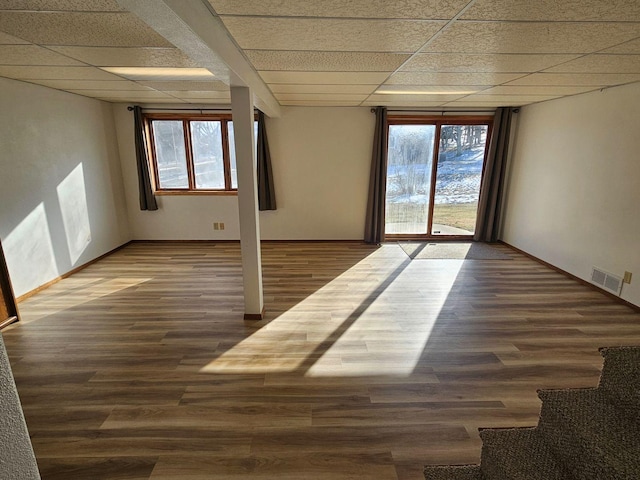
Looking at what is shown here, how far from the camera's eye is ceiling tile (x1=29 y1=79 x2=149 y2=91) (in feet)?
11.3

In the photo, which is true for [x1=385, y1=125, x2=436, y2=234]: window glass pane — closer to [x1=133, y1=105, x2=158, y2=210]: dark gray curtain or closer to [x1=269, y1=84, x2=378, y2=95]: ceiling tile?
[x1=269, y1=84, x2=378, y2=95]: ceiling tile

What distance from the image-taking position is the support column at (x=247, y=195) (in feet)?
8.94

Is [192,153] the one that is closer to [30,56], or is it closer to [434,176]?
[30,56]

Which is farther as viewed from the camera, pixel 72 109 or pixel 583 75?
pixel 72 109

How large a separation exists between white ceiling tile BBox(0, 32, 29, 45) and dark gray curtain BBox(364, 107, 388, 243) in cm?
419

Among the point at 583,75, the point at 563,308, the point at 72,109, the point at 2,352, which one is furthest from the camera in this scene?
the point at 72,109

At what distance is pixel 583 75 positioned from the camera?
2.94 m

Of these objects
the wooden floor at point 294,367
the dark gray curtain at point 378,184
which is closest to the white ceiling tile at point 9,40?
the wooden floor at point 294,367

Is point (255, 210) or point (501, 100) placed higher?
point (501, 100)

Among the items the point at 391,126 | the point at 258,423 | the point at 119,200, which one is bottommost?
the point at 258,423

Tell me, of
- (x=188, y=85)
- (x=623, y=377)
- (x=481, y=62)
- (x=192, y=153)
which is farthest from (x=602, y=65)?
(x=192, y=153)

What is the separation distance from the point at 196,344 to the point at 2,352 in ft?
7.67

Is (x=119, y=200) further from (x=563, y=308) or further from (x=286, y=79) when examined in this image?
(x=563, y=308)

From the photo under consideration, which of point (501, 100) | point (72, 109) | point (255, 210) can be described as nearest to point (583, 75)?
point (501, 100)
